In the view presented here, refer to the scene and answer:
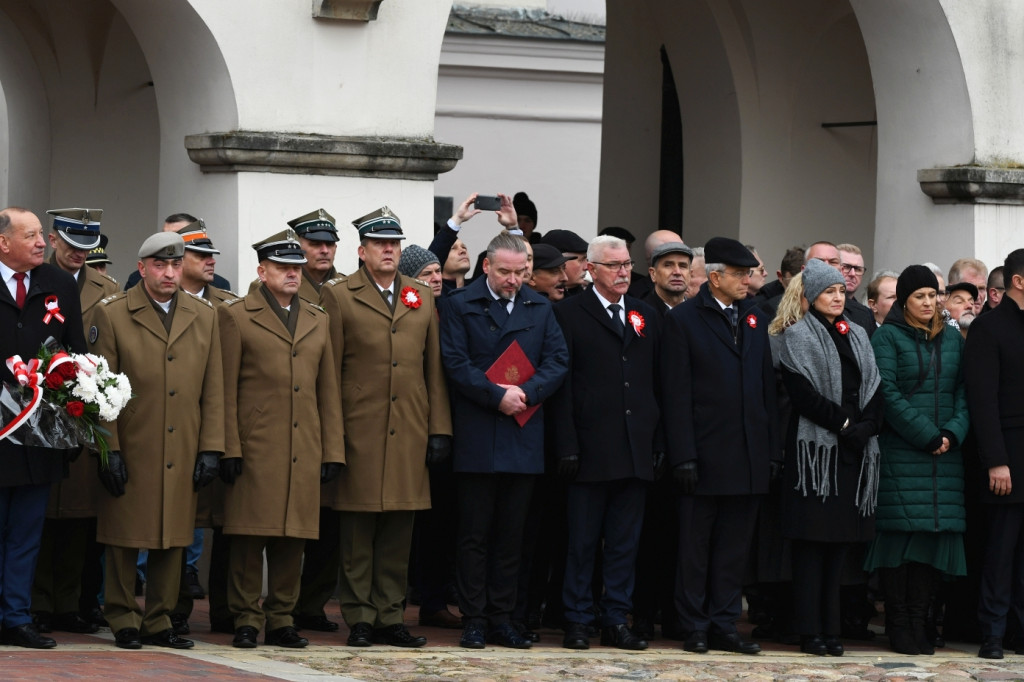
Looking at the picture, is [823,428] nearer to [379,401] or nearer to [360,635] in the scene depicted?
[379,401]

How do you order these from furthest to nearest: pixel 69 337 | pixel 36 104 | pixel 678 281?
pixel 36 104
pixel 678 281
pixel 69 337

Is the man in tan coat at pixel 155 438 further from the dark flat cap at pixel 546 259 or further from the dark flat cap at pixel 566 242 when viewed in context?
the dark flat cap at pixel 566 242

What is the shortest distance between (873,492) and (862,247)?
6.66 metres

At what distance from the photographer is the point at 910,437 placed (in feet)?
29.3

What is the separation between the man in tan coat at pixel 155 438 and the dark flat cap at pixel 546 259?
1978 millimetres

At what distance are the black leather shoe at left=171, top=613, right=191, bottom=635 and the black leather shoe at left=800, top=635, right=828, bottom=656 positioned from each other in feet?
9.52

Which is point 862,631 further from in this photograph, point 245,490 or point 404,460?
point 245,490

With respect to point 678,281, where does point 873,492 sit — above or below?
below

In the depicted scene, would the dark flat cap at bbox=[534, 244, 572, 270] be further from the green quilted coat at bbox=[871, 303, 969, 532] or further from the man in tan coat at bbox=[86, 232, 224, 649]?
the man in tan coat at bbox=[86, 232, 224, 649]

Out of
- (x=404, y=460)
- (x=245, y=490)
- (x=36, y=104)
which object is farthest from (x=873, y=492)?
(x=36, y=104)

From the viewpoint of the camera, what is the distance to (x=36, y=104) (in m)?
14.3

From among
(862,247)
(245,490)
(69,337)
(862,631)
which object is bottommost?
(862,631)

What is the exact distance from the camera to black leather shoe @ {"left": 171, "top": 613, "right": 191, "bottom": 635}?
8586 millimetres

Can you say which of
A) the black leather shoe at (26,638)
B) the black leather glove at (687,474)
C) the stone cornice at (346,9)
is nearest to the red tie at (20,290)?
the black leather shoe at (26,638)
